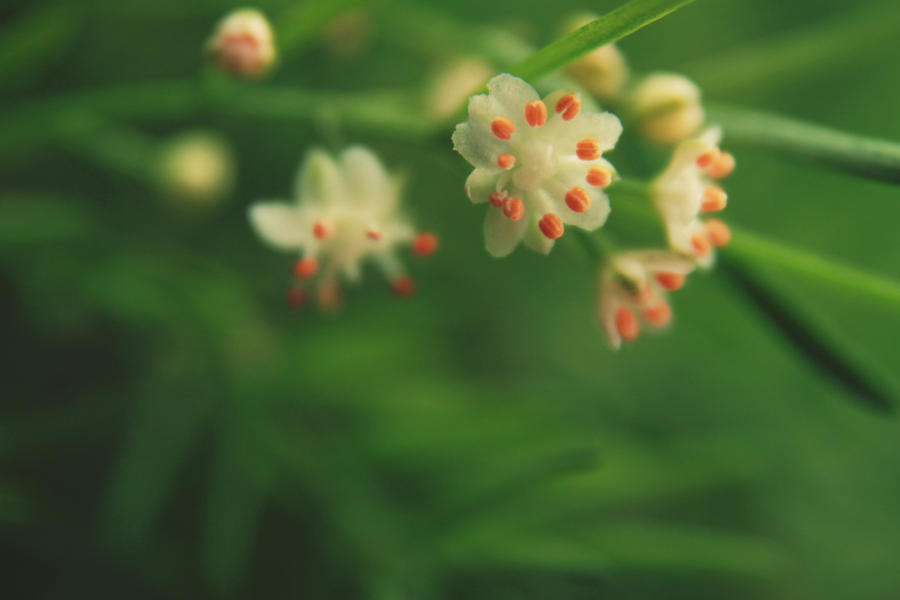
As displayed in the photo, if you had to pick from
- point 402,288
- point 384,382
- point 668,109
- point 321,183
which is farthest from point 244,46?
point 384,382

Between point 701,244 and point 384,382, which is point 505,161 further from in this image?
point 384,382

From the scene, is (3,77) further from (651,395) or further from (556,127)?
(651,395)

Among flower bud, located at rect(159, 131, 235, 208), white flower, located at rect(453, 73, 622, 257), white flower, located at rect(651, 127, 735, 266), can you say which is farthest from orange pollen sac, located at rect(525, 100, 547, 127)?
flower bud, located at rect(159, 131, 235, 208)

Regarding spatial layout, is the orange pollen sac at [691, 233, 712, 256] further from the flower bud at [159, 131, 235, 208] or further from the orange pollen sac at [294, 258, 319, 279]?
the flower bud at [159, 131, 235, 208]

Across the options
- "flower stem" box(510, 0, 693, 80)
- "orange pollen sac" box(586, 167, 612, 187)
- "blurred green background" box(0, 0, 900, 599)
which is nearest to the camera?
"flower stem" box(510, 0, 693, 80)

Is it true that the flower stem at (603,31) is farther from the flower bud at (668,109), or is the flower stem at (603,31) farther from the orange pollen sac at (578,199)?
the flower bud at (668,109)

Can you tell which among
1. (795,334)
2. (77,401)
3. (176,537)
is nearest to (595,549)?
(795,334)

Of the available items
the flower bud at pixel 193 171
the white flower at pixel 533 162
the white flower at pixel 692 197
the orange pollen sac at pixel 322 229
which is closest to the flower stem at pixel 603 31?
the white flower at pixel 533 162
